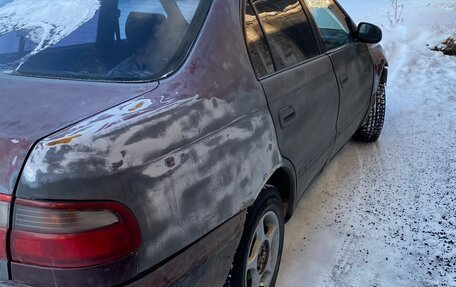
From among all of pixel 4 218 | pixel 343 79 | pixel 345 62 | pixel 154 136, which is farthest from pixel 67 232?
pixel 345 62

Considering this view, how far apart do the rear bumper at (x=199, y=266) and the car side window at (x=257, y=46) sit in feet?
2.41

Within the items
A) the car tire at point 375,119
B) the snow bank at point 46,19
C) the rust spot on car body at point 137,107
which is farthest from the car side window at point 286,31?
the car tire at point 375,119

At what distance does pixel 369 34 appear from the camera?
12.1 ft

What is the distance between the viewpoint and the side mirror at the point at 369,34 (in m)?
3.67

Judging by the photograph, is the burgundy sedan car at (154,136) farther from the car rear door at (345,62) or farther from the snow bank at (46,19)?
the car rear door at (345,62)

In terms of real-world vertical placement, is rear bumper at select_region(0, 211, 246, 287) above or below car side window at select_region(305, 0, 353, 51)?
below

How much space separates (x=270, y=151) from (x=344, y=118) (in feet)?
4.58

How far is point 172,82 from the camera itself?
1762mm

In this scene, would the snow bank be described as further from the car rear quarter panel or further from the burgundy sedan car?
the car rear quarter panel

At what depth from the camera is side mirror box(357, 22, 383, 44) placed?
3670mm

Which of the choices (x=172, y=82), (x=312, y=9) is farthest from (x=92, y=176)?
(x=312, y=9)

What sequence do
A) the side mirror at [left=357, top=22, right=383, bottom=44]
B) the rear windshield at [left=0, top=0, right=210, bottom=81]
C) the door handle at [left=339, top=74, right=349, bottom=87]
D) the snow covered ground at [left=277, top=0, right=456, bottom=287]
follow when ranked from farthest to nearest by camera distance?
the side mirror at [left=357, top=22, right=383, bottom=44]
the door handle at [left=339, top=74, right=349, bottom=87]
the snow covered ground at [left=277, top=0, right=456, bottom=287]
the rear windshield at [left=0, top=0, right=210, bottom=81]

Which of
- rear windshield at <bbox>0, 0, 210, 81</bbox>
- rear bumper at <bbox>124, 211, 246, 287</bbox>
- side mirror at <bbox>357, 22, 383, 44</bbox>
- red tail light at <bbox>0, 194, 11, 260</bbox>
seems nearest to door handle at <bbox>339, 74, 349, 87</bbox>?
side mirror at <bbox>357, 22, 383, 44</bbox>

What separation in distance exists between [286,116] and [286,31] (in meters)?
0.60
